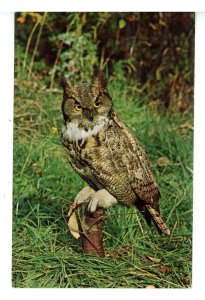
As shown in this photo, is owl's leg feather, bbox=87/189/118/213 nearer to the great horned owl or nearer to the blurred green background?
the great horned owl

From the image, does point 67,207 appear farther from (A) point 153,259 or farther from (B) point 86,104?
(B) point 86,104

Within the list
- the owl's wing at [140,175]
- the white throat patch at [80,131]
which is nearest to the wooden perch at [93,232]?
the owl's wing at [140,175]

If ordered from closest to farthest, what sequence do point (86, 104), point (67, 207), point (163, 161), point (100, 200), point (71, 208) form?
point (86, 104) < point (100, 200) < point (71, 208) < point (67, 207) < point (163, 161)

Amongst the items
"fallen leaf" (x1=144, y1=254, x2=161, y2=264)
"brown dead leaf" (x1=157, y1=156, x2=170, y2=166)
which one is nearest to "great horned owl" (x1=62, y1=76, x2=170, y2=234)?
"fallen leaf" (x1=144, y1=254, x2=161, y2=264)

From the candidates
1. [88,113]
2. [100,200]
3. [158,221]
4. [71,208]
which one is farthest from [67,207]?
[88,113]

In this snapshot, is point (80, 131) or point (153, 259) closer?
point (80, 131)

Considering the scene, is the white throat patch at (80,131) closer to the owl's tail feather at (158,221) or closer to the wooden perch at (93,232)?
the wooden perch at (93,232)
